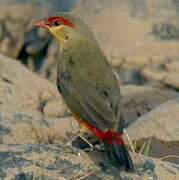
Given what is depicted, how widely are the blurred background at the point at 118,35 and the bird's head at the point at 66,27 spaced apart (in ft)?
11.9

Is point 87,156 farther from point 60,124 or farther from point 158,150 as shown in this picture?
point 60,124

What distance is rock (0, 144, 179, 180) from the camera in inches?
202

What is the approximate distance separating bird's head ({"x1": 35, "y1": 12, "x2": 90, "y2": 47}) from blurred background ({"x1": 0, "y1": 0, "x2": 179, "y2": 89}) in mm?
3625

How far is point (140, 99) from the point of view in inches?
348

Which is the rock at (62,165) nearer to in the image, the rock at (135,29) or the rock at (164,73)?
the rock at (164,73)

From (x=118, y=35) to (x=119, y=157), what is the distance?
573cm

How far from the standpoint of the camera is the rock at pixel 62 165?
514 cm

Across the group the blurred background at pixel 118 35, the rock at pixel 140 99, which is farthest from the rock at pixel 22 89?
the blurred background at pixel 118 35

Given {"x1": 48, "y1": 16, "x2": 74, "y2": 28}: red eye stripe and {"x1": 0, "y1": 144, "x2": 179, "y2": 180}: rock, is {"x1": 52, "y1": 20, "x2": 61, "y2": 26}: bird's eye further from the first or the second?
{"x1": 0, "y1": 144, "x2": 179, "y2": 180}: rock

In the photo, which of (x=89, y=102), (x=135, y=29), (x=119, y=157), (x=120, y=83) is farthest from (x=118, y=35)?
(x=119, y=157)

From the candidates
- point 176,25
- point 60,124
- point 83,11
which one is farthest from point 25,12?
point 60,124

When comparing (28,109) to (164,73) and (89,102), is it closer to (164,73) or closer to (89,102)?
(89,102)

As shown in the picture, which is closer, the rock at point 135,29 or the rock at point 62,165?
the rock at point 62,165

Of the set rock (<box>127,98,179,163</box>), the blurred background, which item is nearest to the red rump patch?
rock (<box>127,98,179,163</box>)
